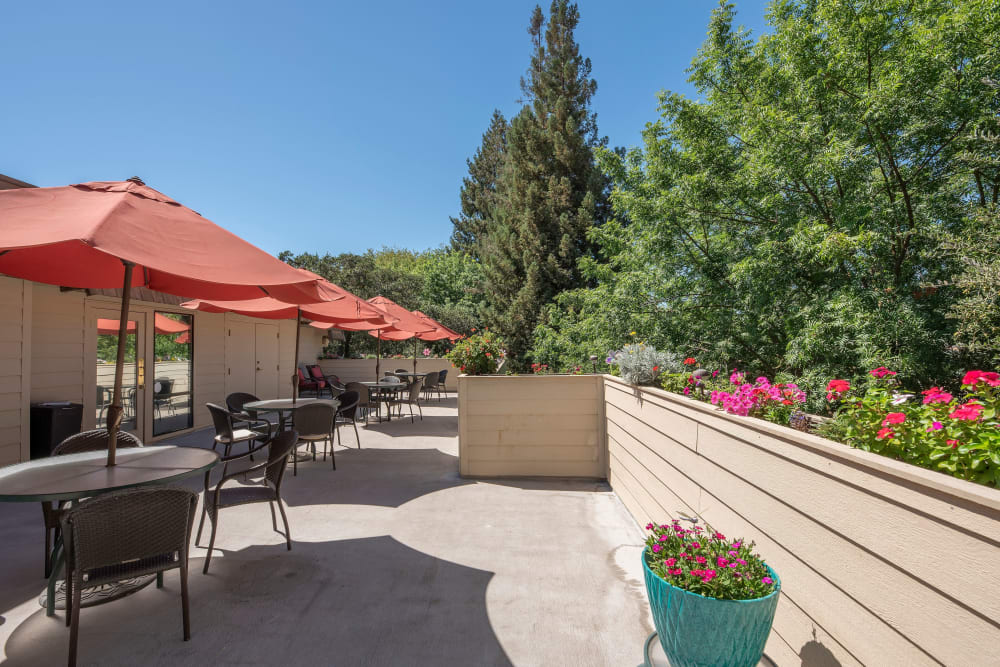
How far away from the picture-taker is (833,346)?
4.60 metres

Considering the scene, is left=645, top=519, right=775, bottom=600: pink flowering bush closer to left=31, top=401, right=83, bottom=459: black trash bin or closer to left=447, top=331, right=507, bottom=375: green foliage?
left=447, top=331, right=507, bottom=375: green foliage

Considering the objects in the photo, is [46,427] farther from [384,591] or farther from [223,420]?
[384,591]

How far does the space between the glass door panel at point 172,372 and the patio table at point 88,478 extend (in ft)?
16.8

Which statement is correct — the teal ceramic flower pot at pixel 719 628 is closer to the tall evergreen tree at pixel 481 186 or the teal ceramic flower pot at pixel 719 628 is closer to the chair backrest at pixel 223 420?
the chair backrest at pixel 223 420

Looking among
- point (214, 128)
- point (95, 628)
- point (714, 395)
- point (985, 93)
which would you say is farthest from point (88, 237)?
point (214, 128)

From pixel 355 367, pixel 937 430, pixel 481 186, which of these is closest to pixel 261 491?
pixel 937 430

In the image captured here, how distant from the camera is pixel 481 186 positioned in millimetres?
25594

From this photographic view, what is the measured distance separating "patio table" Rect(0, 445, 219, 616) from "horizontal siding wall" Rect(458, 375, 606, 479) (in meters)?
2.56

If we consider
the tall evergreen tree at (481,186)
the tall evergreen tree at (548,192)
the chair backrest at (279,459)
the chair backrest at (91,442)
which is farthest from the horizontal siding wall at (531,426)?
the tall evergreen tree at (481,186)

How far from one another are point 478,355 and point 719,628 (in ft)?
12.2

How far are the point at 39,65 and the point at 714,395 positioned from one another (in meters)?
10.9

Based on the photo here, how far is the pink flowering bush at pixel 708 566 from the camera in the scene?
1.44 m

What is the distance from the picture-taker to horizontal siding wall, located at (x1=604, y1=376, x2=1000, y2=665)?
95cm

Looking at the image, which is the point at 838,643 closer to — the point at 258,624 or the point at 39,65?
the point at 258,624
